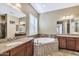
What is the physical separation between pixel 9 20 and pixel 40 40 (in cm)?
87

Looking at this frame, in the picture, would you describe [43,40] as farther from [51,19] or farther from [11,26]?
[11,26]

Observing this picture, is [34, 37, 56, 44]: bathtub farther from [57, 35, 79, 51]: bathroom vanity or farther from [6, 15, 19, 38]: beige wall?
[57, 35, 79, 51]: bathroom vanity

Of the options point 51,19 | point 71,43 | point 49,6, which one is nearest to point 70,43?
point 71,43

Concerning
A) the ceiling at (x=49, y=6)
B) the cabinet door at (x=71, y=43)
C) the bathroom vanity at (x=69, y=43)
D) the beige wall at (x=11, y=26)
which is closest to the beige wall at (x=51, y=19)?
the ceiling at (x=49, y=6)

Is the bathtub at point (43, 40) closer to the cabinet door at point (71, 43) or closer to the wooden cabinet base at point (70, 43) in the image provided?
the wooden cabinet base at point (70, 43)

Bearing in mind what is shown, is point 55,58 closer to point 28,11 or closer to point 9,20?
point 9,20

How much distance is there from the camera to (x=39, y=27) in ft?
8.63

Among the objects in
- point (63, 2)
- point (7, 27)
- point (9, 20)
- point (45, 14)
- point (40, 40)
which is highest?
point (63, 2)

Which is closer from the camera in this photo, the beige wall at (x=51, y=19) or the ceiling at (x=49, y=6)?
the ceiling at (x=49, y=6)

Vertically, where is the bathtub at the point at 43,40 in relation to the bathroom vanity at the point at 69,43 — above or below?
above

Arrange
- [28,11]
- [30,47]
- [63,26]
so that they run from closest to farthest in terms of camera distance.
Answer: [63,26] < [30,47] < [28,11]

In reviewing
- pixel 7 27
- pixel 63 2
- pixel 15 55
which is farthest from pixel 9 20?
pixel 63 2

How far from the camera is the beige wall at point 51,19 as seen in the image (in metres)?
2.50

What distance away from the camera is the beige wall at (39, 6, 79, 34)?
2.50 m
